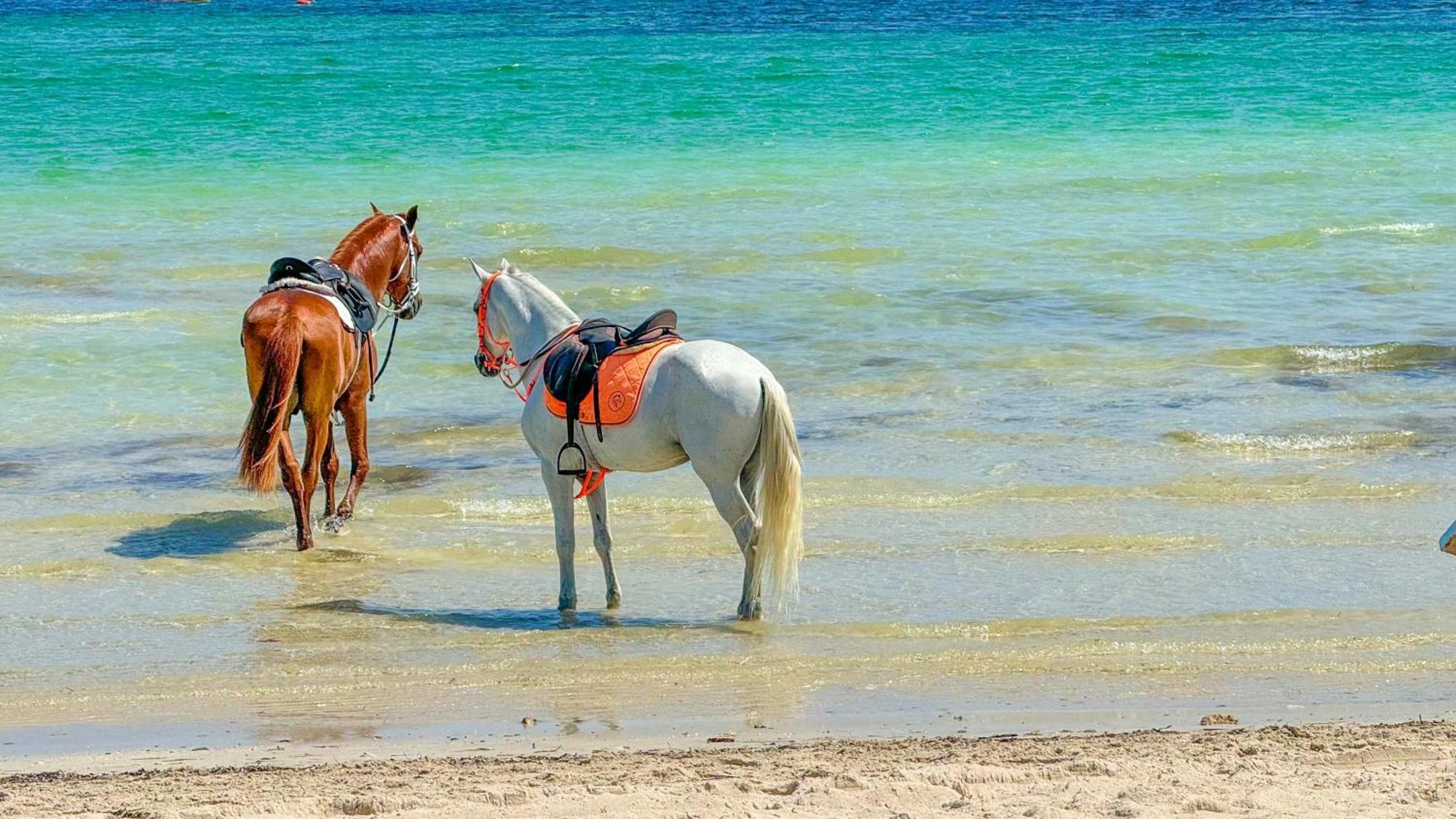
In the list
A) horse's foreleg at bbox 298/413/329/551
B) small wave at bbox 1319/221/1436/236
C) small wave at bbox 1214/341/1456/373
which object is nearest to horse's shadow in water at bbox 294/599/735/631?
horse's foreleg at bbox 298/413/329/551

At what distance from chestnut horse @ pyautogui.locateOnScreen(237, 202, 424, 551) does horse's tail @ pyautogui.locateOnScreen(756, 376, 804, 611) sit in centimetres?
253

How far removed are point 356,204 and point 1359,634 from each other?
17148mm

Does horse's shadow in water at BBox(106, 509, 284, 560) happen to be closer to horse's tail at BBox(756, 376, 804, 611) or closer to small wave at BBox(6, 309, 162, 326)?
horse's tail at BBox(756, 376, 804, 611)

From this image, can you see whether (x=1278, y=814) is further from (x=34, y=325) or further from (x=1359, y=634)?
(x=34, y=325)

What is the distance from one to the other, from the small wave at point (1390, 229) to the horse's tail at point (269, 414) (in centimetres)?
1285

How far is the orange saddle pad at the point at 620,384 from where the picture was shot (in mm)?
6855

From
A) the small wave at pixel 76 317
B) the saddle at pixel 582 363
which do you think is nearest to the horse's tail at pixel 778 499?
the saddle at pixel 582 363

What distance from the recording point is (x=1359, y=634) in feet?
20.8

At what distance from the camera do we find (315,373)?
27.3 ft

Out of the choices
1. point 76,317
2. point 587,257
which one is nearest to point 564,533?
point 76,317

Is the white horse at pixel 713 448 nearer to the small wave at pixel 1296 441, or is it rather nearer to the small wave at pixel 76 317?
the small wave at pixel 1296 441

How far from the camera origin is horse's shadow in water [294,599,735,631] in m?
6.88

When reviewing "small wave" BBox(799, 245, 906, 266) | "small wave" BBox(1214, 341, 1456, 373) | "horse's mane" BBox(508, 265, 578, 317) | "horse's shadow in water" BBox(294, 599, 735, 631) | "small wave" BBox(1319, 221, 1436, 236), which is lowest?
"small wave" BBox(799, 245, 906, 266)

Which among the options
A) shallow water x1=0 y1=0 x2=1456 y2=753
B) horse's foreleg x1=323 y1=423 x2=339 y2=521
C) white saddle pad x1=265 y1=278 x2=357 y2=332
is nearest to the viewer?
shallow water x1=0 y1=0 x2=1456 y2=753
